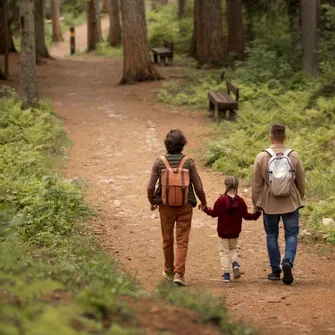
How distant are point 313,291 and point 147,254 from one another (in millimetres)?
2695

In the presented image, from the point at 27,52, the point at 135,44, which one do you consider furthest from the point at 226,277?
the point at 135,44

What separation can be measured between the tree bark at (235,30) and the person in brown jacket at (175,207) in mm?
21950

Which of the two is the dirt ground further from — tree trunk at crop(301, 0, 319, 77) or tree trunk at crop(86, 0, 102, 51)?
tree trunk at crop(86, 0, 102, 51)

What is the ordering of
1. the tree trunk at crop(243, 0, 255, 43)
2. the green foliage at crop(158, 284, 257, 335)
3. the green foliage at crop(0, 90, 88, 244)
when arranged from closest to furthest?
the green foliage at crop(158, 284, 257, 335) → the green foliage at crop(0, 90, 88, 244) → the tree trunk at crop(243, 0, 255, 43)

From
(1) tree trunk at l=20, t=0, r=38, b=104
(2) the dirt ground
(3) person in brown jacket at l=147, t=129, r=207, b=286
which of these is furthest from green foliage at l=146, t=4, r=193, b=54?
(3) person in brown jacket at l=147, t=129, r=207, b=286

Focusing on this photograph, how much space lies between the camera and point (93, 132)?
18.9m

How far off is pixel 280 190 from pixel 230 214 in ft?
2.08

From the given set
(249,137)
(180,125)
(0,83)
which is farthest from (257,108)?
(0,83)

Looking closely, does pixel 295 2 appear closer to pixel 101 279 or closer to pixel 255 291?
pixel 255 291

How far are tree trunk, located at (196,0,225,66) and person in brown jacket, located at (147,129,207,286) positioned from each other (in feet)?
66.9

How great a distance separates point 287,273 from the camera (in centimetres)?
854

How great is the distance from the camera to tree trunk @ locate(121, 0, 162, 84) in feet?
83.0

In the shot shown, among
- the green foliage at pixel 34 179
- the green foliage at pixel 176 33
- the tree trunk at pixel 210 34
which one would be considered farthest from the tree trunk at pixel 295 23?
the green foliage at pixel 34 179

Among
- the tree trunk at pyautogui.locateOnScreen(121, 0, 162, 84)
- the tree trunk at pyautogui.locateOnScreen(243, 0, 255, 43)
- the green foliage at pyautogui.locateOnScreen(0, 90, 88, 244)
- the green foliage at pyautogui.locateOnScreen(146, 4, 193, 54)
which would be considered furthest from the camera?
the green foliage at pyautogui.locateOnScreen(146, 4, 193, 54)
